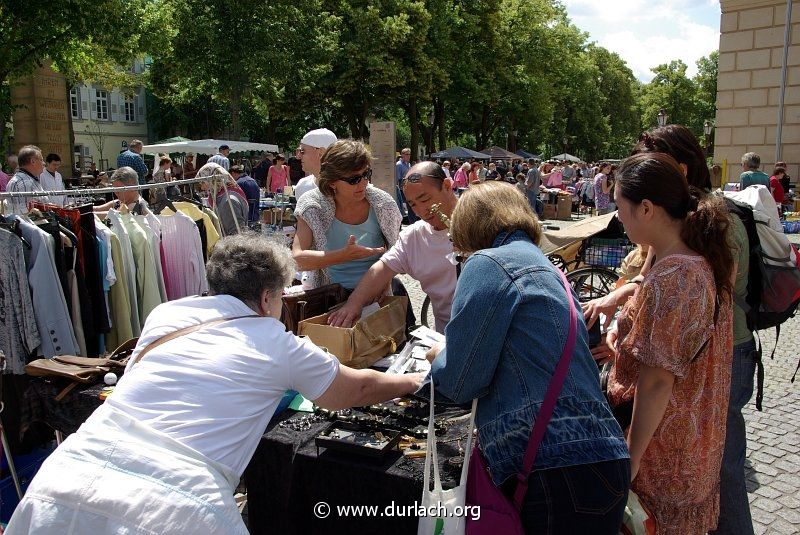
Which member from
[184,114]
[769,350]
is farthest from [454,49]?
[769,350]

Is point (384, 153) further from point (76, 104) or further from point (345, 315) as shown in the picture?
point (76, 104)

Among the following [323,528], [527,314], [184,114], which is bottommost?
[323,528]

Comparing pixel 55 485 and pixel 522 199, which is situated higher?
pixel 522 199

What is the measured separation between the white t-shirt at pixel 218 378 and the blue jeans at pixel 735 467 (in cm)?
170

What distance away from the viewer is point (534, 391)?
1.73 m

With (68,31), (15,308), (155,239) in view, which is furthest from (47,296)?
(68,31)

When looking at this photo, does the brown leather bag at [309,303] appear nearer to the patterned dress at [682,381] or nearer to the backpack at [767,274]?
the patterned dress at [682,381]

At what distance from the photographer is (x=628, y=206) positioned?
2.15 m

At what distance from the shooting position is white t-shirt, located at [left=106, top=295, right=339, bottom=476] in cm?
182

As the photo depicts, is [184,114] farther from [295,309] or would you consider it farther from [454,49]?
[295,309]

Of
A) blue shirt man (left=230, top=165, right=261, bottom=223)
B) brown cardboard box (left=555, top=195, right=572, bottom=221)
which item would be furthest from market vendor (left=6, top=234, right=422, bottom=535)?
brown cardboard box (left=555, top=195, right=572, bottom=221)

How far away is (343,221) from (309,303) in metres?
0.69

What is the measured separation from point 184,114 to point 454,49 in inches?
990

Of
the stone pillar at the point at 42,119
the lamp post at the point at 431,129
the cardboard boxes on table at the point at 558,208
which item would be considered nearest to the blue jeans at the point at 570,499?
the cardboard boxes on table at the point at 558,208
